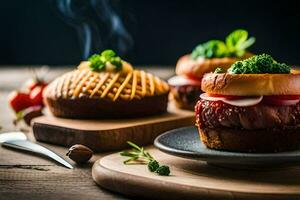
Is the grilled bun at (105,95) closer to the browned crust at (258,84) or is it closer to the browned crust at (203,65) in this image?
the browned crust at (203,65)

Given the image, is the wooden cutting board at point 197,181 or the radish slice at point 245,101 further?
the radish slice at point 245,101

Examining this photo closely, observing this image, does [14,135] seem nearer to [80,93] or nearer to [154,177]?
[80,93]

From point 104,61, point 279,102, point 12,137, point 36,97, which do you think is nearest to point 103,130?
point 12,137

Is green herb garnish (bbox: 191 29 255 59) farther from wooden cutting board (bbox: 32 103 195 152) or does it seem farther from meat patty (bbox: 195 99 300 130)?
meat patty (bbox: 195 99 300 130)

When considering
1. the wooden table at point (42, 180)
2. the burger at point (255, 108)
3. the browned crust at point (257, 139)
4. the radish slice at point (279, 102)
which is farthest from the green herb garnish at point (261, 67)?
the wooden table at point (42, 180)

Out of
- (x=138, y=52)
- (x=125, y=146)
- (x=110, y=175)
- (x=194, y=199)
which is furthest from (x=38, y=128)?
(x=138, y=52)

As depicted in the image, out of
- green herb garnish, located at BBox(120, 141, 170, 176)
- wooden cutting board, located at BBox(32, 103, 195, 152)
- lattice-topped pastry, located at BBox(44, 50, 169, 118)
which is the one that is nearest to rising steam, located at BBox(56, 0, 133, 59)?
lattice-topped pastry, located at BBox(44, 50, 169, 118)
